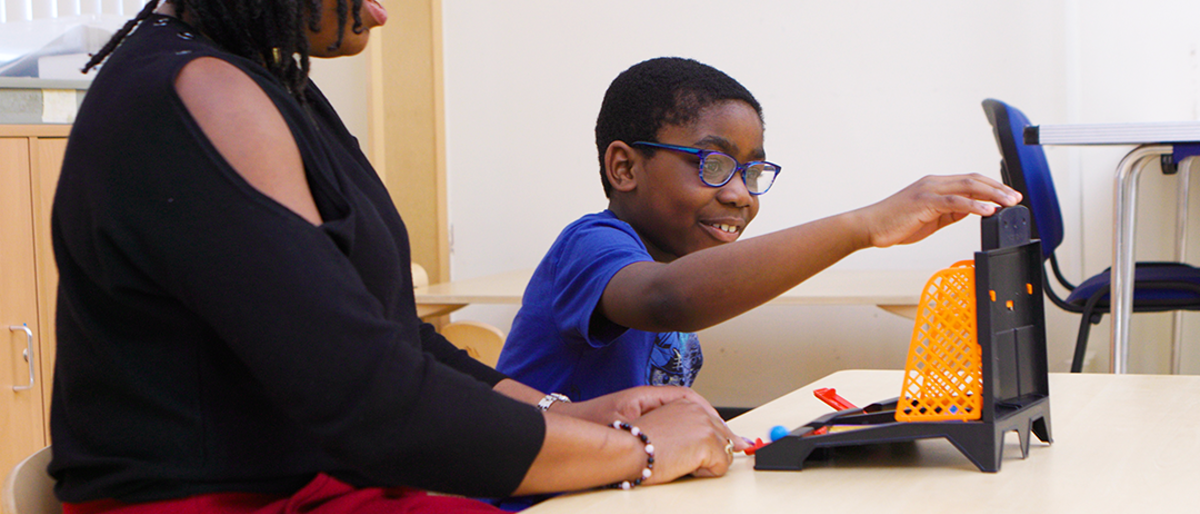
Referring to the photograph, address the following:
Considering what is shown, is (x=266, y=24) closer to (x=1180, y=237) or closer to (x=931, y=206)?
(x=931, y=206)

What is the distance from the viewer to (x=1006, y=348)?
0.83m

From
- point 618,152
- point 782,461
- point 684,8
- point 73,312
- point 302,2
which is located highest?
point 684,8

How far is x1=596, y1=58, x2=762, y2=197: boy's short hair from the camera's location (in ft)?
4.56

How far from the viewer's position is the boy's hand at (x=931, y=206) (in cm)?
82

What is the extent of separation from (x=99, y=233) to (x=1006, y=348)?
2.45ft

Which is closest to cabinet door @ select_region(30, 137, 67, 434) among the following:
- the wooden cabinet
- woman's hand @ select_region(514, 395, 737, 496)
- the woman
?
the wooden cabinet

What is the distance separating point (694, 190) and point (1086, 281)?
5.99 feet

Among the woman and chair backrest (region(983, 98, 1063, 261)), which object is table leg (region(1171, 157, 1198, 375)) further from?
the woman

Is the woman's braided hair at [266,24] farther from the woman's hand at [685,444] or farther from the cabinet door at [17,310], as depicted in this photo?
the cabinet door at [17,310]

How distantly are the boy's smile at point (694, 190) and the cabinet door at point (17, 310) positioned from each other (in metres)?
1.86

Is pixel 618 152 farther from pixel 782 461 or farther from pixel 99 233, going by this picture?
pixel 99 233

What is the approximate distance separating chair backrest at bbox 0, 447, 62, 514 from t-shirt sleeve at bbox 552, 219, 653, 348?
1.83ft

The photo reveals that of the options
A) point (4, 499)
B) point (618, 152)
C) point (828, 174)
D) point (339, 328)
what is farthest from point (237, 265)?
point (828, 174)

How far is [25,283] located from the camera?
245 cm
